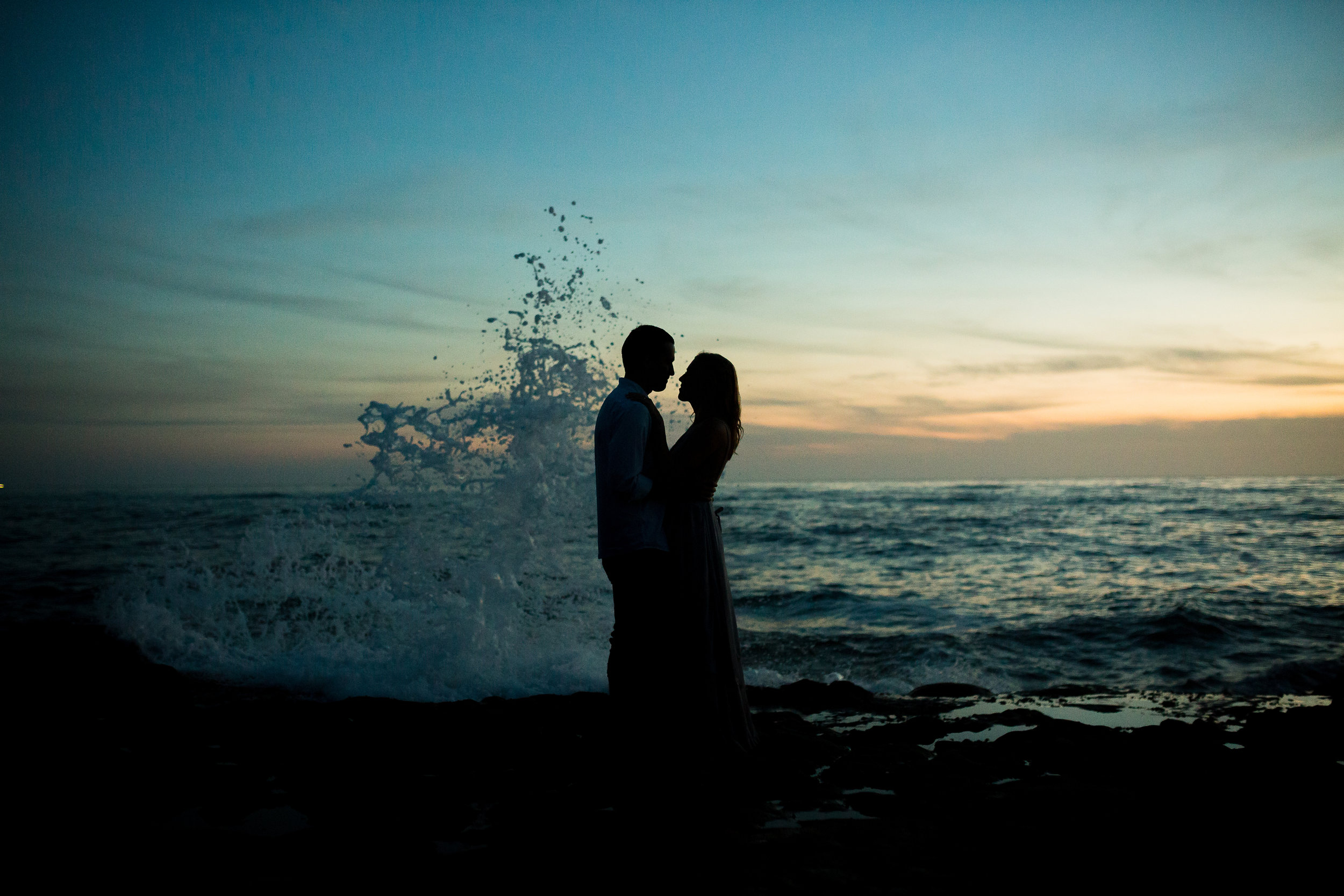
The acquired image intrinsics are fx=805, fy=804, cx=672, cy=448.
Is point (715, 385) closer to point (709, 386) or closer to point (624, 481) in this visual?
point (709, 386)

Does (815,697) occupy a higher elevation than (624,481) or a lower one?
lower

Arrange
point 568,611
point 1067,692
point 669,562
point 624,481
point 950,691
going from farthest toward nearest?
point 568,611 → point 1067,692 → point 950,691 → point 669,562 → point 624,481

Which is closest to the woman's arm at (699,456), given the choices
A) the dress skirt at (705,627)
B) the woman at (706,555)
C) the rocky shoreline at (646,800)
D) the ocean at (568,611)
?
the woman at (706,555)

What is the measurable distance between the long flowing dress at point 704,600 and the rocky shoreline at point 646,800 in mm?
283

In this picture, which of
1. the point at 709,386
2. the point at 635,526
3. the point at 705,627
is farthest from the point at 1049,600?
the point at 635,526

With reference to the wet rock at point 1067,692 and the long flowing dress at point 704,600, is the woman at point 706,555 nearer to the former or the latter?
the long flowing dress at point 704,600

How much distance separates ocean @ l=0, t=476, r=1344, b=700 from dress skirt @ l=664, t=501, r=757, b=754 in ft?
2.02

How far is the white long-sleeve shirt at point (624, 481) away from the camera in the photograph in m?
3.82

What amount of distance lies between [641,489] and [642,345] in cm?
72

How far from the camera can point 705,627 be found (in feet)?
13.9

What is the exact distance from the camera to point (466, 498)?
7.96 metres

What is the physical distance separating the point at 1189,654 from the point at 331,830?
9474 millimetres

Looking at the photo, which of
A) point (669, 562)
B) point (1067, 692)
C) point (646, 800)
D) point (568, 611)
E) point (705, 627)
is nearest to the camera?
point (646, 800)

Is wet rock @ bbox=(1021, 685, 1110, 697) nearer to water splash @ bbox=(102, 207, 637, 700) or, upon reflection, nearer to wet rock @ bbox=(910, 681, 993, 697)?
wet rock @ bbox=(910, 681, 993, 697)
